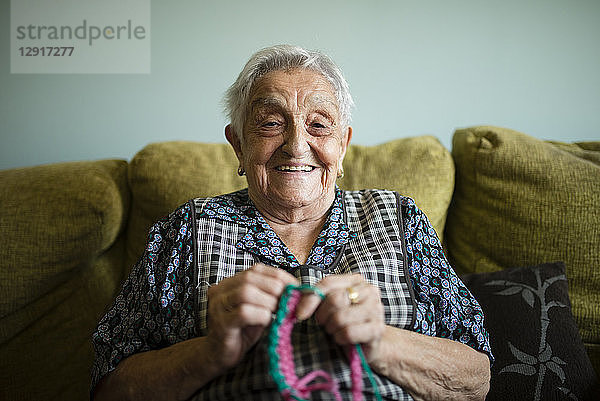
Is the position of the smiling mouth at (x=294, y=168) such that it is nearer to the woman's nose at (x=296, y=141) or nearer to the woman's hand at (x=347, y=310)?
the woman's nose at (x=296, y=141)

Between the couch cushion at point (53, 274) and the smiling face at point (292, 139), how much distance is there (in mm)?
563

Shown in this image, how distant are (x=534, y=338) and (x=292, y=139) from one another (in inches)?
Answer: 29.6

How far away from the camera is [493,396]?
1155mm

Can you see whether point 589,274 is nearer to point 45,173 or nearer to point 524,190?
point 524,190

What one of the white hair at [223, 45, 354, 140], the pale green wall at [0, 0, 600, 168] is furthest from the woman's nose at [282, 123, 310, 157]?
the pale green wall at [0, 0, 600, 168]

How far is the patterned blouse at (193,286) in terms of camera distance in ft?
3.40

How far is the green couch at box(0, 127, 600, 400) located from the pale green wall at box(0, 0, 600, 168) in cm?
28

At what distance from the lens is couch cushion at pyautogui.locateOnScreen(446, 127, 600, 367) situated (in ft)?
4.39

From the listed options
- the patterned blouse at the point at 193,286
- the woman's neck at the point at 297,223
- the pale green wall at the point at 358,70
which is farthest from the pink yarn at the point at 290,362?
the pale green wall at the point at 358,70

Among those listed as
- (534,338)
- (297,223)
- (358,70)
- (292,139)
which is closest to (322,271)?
(297,223)

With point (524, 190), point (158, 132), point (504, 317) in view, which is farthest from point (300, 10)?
point (504, 317)

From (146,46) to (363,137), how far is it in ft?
2.76

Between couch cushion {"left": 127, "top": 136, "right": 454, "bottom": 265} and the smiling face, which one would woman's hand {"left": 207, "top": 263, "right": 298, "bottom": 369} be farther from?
couch cushion {"left": 127, "top": 136, "right": 454, "bottom": 265}

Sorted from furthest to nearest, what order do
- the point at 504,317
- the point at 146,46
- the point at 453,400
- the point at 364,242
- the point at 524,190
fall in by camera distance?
the point at 146,46
the point at 524,190
the point at 504,317
the point at 364,242
the point at 453,400
